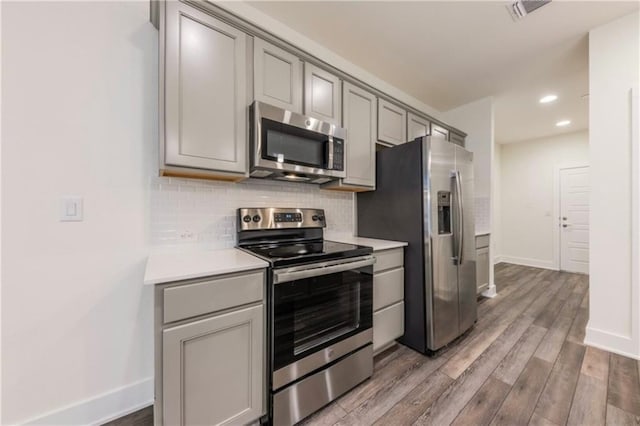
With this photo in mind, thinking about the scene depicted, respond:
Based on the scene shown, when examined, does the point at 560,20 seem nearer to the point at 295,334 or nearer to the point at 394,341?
the point at 394,341

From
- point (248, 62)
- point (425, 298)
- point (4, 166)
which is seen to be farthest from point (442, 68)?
point (4, 166)

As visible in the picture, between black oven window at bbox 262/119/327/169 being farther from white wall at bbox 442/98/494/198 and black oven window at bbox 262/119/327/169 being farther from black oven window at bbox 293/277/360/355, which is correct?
white wall at bbox 442/98/494/198

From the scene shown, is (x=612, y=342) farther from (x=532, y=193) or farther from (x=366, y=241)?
(x=532, y=193)

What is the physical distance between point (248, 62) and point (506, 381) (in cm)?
280

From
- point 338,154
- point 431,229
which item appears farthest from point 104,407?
point 431,229

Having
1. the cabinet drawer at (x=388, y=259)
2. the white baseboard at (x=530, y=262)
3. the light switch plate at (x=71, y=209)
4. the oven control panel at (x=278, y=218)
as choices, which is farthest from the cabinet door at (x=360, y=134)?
the white baseboard at (x=530, y=262)

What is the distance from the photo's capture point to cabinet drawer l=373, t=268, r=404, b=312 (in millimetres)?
1933

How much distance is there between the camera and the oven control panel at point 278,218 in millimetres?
1804

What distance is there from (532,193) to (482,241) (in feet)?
10.5

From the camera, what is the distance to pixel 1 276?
46.1 inches

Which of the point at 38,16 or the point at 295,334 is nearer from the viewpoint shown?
the point at 38,16

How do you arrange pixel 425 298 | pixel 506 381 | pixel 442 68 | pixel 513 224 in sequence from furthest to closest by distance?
pixel 513 224 → pixel 442 68 → pixel 425 298 → pixel 506 381

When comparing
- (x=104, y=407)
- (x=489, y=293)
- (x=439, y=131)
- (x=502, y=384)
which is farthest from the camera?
(x=489, y=293)

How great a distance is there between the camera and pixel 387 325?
202cm
